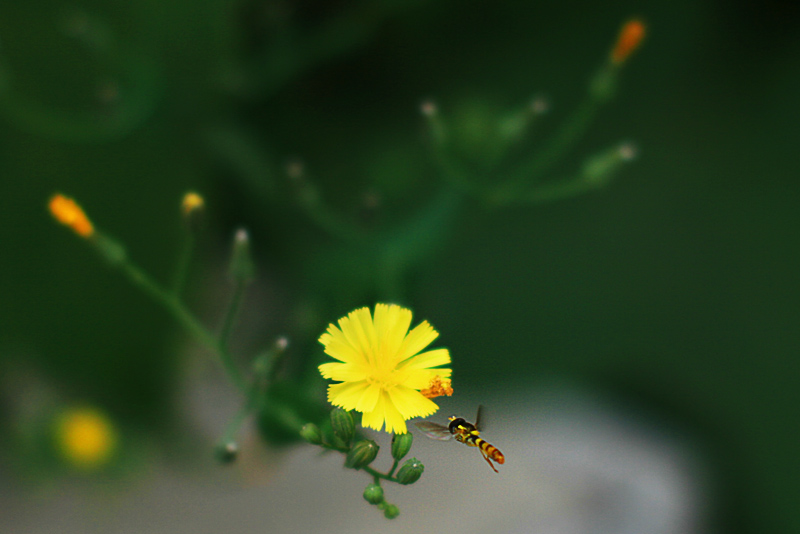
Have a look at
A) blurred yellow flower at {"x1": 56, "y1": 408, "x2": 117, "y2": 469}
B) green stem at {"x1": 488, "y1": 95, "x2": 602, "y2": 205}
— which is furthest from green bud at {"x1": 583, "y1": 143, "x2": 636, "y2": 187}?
blurred yellow flower at {"x1": 56, "y1": 408, "x2": 117, "y2": 469}

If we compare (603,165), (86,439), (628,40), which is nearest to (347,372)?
(603,165)

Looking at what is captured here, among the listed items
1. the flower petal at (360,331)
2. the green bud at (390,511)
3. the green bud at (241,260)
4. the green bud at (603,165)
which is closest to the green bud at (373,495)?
the green bud at (390,511)

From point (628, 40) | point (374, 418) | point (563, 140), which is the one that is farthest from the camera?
point (563, 140)

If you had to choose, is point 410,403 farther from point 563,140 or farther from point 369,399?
point 563,140

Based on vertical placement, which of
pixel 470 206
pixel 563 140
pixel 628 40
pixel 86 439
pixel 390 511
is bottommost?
pixel 390 511

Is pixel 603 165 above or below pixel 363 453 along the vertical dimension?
above

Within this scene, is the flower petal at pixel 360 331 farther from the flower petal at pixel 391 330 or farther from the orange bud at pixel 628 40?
the orange bud at pixel 628 40

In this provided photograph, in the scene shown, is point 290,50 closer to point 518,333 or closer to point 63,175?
point 63,175

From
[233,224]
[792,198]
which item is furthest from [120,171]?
[792,198]
